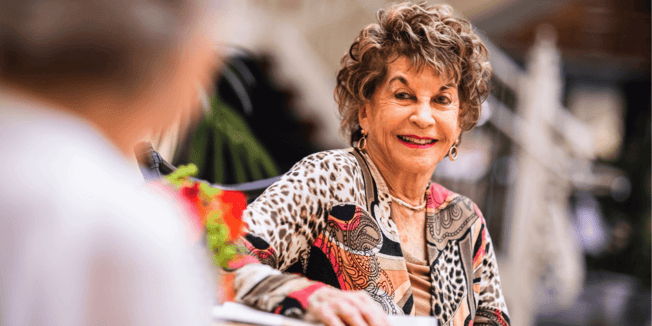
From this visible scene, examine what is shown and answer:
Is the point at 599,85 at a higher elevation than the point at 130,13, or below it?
higher

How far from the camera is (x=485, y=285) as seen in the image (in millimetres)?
1289

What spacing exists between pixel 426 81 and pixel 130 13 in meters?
0.87

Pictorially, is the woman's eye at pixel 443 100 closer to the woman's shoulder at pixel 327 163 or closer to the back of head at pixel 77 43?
the woman's shoulder at pixel 327 163

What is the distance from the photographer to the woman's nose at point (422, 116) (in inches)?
44.7

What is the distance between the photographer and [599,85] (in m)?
6.54

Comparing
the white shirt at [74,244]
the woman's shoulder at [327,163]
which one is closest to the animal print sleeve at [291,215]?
the woman's shoulder at [327,163]

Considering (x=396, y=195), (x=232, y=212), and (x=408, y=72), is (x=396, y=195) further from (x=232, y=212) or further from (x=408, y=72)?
(x=232, y=212)

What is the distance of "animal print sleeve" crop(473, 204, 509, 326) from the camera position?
1256 millimetres

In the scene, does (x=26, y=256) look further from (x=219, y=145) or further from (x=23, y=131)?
(x=219, y=145)

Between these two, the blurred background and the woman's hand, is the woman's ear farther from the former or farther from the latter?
the woman's hand

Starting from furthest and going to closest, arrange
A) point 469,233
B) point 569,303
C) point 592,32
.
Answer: point 592,32, point 569,303, point 469,233

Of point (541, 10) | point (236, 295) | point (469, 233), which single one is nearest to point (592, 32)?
point (541, 10)

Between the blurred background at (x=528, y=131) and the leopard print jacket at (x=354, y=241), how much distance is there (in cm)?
27

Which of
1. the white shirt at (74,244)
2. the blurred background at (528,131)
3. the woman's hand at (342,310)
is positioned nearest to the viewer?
the white shirt at (74,244)
